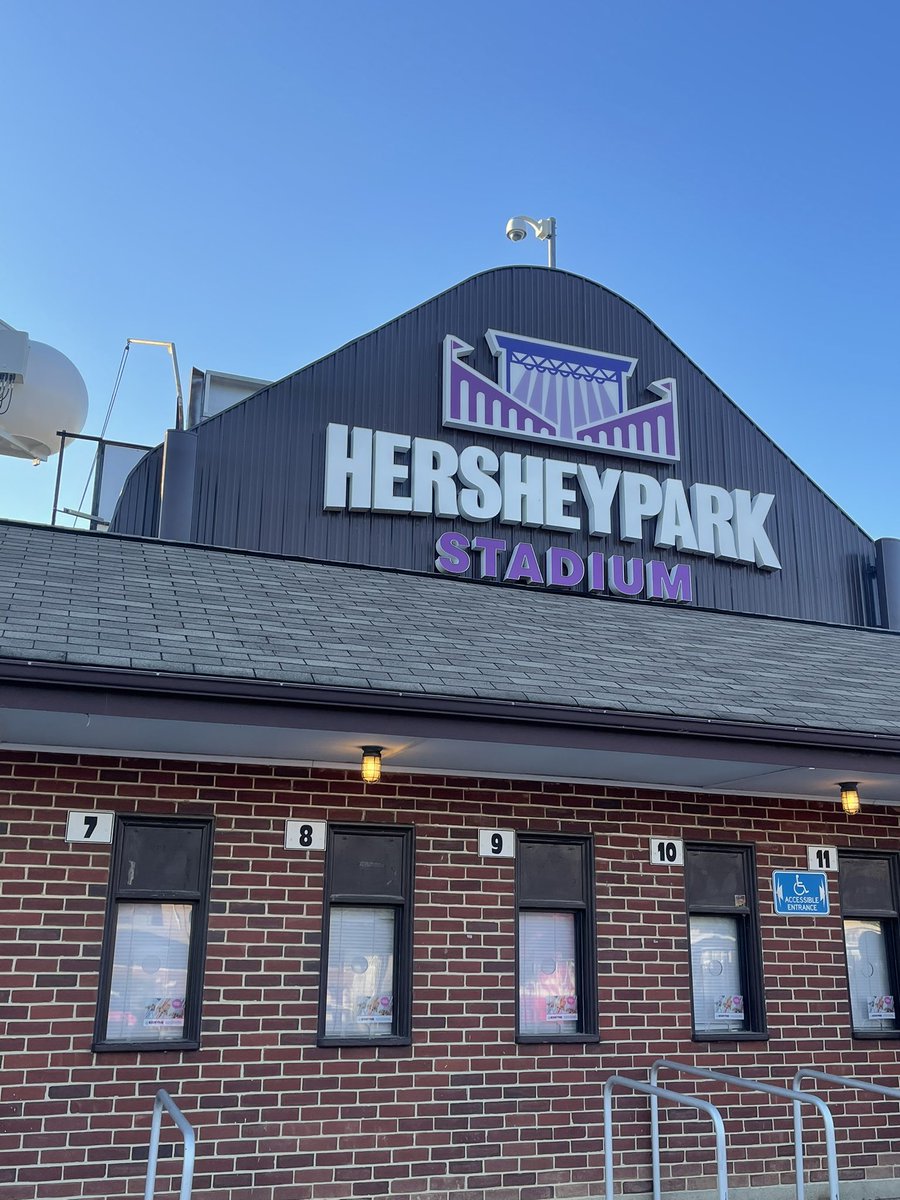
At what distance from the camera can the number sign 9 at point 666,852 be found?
8.65m

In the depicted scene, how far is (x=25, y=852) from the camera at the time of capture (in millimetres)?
7000

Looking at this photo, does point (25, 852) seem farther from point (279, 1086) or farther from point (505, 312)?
point (505, 312)

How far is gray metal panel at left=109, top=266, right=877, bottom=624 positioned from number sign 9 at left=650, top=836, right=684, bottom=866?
349cm

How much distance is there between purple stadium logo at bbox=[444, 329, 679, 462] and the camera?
449 inches

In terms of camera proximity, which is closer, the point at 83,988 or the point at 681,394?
the point at 83,988

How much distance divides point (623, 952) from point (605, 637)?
251cm

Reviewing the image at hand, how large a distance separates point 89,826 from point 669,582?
6.59 metres

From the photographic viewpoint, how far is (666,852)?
8.68 meters

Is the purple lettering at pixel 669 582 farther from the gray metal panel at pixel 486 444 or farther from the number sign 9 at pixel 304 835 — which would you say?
the number sign 9 at pixel 304 835

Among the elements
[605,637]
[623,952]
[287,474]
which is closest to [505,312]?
[287,474]

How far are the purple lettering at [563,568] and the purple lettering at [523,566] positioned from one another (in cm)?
12

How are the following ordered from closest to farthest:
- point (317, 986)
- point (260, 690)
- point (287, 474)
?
point (260, 690)
point (317, 986)
point (287, 474)

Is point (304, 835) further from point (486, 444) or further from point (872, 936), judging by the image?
point (486, 444)

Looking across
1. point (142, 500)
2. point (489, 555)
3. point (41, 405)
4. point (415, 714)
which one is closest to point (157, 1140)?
point (415, 714)
